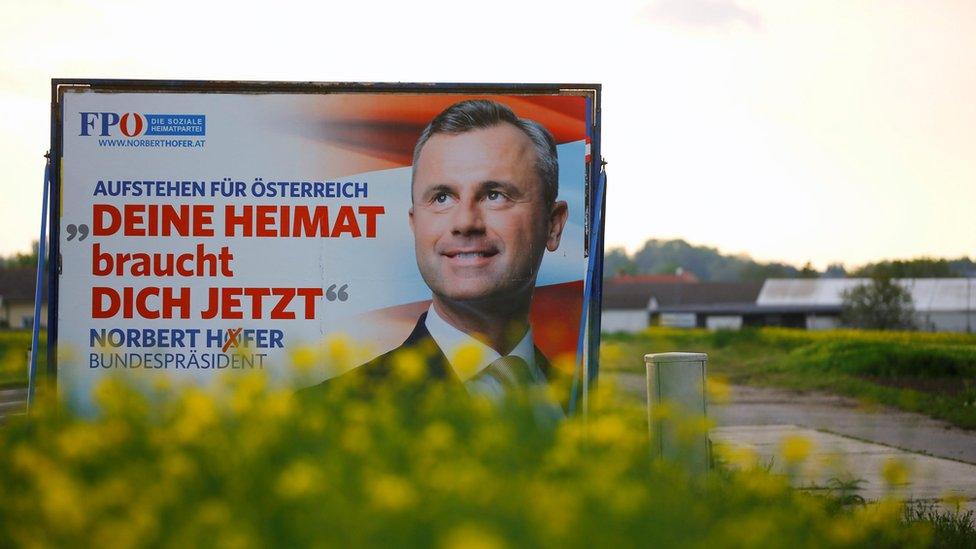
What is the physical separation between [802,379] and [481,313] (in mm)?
22222

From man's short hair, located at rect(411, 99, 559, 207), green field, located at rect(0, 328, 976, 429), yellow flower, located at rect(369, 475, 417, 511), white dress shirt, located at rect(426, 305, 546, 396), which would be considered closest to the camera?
yellow flower, located at rect(369, 475, 417, 511)

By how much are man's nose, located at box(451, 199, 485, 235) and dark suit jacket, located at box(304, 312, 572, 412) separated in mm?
595

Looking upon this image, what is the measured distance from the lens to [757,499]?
5.55 m

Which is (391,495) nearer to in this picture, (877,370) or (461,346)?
(461,346)

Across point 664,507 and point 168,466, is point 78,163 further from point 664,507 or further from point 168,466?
point 664,507

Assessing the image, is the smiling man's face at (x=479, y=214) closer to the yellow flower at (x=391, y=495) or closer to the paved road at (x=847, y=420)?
the yellow flower at (x=391, y=495)

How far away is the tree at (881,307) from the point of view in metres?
60.7

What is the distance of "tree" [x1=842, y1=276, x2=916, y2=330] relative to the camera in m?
60.7

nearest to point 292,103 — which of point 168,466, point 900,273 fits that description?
point 168,466

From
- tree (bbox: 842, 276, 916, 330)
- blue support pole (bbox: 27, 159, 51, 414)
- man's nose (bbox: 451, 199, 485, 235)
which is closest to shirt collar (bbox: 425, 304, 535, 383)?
man's nose (bbox: 451, 199, 485, 235)

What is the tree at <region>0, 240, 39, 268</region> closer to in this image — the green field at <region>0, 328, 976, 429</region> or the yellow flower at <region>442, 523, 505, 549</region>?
the green field at <region>0, 328, 976, 429</region>

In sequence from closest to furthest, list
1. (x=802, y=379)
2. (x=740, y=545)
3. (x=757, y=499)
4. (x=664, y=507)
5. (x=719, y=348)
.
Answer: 1. (x=740, y=545)
2. (x=664, y=507)
3. (x=757, y=499)
4. (x=802, y=379)
5. (x=719, y=348)

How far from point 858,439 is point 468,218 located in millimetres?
9494

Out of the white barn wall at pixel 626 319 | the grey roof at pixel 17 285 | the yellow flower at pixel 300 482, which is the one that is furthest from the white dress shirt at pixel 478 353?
the white barn wall at pixel 626 319
